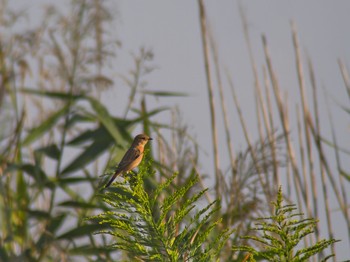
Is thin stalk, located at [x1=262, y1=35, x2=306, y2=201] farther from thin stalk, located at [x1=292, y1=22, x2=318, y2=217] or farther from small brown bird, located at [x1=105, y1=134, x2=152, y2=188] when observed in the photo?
small brown bird, located at [x1=105, y1=134, x2=152, y2=188]

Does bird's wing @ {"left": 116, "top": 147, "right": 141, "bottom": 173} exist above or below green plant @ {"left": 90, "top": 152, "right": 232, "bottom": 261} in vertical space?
above

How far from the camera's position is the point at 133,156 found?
329 centimetres

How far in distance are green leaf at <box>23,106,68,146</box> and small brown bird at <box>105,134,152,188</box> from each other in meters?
0.75

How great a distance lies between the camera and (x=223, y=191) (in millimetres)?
3951

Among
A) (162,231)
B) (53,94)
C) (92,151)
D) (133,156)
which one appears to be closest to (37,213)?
(92,151)

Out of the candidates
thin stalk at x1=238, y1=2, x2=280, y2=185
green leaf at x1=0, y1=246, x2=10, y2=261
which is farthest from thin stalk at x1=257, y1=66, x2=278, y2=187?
green leaf at x1=0, y1=246, x2=10, y2=261

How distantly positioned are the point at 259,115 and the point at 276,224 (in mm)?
4068

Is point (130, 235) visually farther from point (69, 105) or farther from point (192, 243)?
point (69, 105)

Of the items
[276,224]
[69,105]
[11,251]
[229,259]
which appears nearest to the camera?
[276,224]

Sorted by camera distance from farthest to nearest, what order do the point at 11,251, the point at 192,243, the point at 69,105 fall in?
the point at 69,105
the point at 11,251
the point at 192,243

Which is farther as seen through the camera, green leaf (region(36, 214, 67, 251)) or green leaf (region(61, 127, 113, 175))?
green leaf (region(61, 127, 113, 175))

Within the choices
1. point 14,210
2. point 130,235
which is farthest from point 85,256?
point 130,235

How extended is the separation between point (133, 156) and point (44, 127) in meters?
1.14

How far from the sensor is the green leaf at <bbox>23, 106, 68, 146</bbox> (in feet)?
13.8
